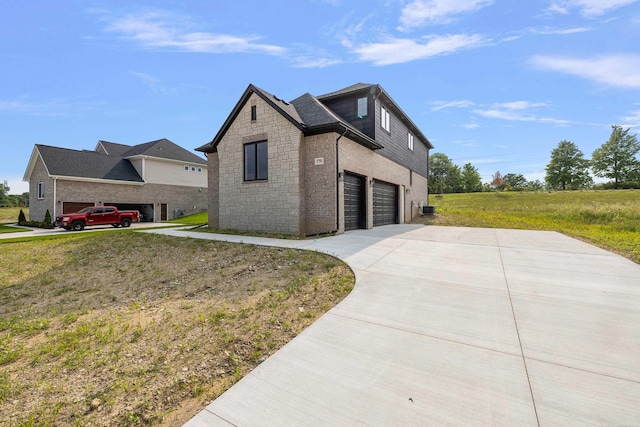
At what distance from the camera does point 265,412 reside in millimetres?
1998

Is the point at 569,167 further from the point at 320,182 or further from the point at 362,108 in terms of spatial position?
the point at 320,182

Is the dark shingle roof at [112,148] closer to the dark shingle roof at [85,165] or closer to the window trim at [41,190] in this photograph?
the dark shingle roof at [85,165]

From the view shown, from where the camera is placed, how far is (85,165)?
22.3 meters

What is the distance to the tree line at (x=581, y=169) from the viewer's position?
49562 mm

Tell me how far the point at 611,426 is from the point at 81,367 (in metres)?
4.92

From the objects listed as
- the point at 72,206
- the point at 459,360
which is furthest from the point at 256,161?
the point at 72,206

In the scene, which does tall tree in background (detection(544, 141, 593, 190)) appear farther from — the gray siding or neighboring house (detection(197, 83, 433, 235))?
neighboring house (detection(197, 83, 433, 235))

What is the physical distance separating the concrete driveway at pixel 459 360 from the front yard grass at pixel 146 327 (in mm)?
443

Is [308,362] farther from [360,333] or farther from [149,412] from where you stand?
[149,412]

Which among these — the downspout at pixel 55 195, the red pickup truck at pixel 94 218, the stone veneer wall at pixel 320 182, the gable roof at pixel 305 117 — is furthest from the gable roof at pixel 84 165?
the stone veneer wall at pixel 320 182

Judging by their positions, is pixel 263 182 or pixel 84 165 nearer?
pixel 263 182

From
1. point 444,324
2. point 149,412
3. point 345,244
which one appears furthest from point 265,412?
point 345,244

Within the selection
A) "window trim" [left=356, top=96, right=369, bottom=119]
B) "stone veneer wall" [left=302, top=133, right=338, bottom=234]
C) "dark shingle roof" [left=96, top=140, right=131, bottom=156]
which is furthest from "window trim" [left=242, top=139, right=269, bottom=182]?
"dark shingle roof" [left=96, top=140, right=131, bottom=156]

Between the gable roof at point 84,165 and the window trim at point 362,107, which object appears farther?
the gable roof at point 84,165
